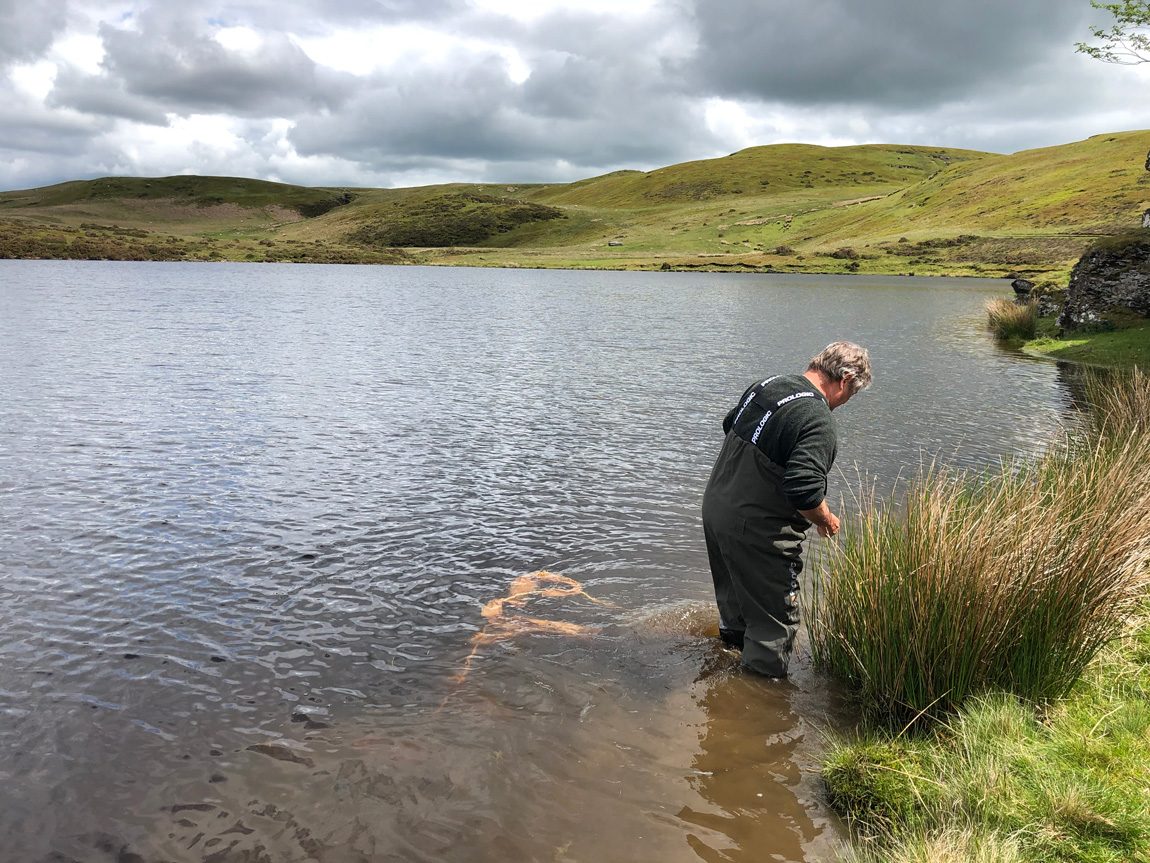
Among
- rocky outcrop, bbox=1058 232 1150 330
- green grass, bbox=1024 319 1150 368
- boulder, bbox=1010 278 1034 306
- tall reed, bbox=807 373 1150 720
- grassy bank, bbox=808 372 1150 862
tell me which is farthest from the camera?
boulder, bbox=1010 278 1034 306

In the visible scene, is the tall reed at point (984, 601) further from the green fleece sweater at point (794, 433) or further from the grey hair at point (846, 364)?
the grey hair at point (846, 364)

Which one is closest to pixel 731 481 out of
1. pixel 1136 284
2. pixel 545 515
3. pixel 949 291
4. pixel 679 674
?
pixel 679 674

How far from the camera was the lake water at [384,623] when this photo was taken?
16.3 ft

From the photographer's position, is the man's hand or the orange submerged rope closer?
the man's hand

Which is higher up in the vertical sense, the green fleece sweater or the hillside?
the hillside

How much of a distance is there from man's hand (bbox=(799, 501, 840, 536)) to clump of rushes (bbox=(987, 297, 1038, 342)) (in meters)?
33.6

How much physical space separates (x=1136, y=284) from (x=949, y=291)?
49009 millimetres

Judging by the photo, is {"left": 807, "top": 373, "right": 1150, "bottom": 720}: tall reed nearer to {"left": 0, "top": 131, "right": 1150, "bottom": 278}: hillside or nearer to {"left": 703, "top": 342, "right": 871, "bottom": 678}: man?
{"left": 703, "top": 342, "right": 871, "bottom": 678}: man

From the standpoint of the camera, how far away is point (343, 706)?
6219 millimetres

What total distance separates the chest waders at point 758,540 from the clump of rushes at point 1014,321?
3334 cm

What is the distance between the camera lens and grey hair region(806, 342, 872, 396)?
230 inches

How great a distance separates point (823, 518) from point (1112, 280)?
28.6 meters

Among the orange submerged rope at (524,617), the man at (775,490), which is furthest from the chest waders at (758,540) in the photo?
the orange submerged rope at (524,617)

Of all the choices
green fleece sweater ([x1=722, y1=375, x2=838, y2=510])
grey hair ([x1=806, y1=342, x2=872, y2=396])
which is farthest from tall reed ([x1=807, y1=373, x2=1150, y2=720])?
grey hair ([x1=806, y1=342, x2=872, y2=396])
